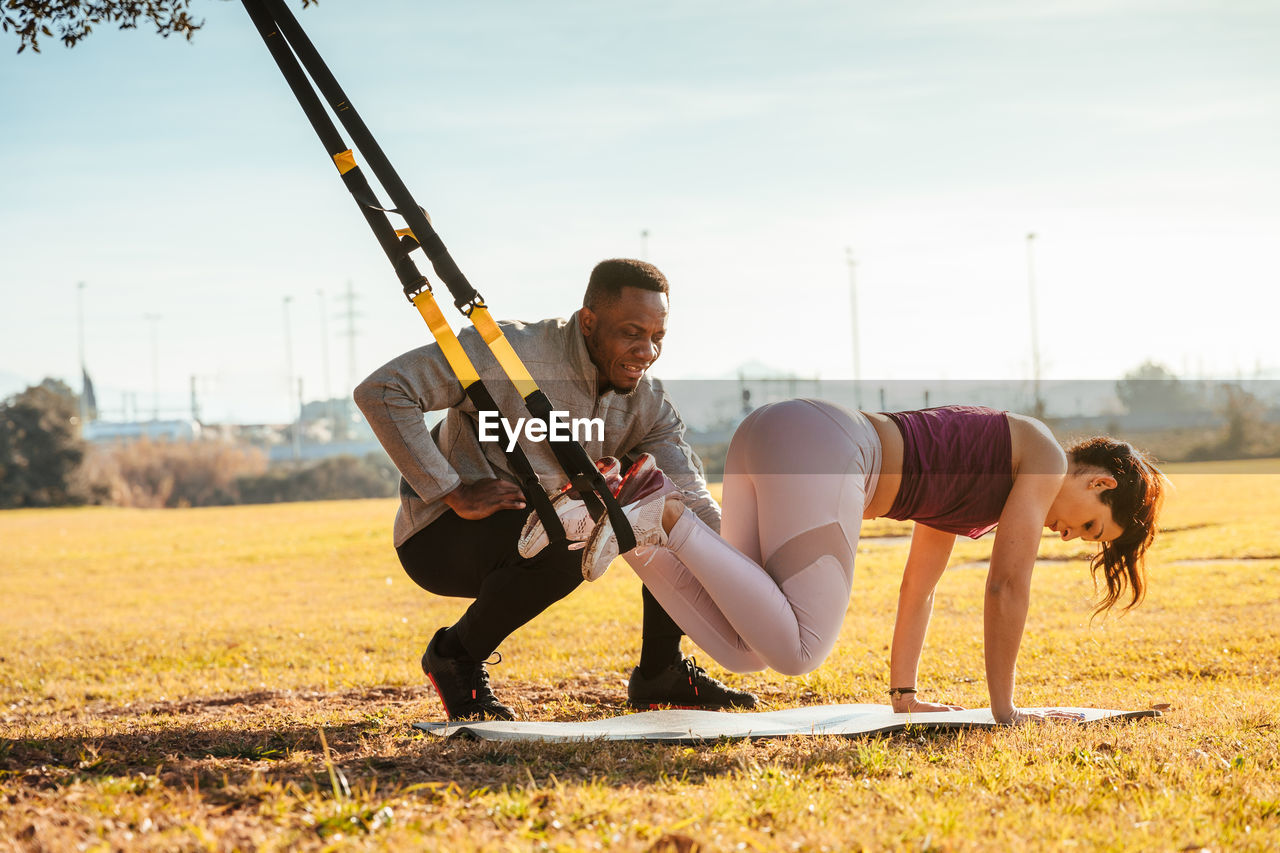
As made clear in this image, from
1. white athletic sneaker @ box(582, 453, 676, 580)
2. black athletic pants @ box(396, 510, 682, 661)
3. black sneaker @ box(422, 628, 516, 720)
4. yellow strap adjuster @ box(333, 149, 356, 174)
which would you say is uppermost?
yellow strap adjuster @ box(333, 149, 356, 174)

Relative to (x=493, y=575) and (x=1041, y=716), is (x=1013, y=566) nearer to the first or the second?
(x=1041, y=716)

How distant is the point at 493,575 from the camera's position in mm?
4926

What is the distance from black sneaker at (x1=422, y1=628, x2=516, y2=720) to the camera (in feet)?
15.6

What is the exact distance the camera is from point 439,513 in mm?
5039

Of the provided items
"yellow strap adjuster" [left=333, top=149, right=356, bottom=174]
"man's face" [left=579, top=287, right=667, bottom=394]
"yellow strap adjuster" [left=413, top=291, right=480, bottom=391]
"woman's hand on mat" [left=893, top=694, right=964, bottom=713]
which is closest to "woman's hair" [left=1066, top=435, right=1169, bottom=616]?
"woman's hand on mat" [left=893, top=694, right=964, bottom=713]

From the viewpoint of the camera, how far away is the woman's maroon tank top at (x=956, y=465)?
435 centimetres

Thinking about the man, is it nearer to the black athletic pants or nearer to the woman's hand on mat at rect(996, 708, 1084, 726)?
the black athletic pants

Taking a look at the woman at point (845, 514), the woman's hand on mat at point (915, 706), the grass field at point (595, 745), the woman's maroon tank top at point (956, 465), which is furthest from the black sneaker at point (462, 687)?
the woman's maroon tank top at point (956, 465)

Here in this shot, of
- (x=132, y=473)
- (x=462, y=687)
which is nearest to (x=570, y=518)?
(x=462, y=687)

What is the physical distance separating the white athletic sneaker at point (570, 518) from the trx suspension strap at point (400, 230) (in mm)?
73

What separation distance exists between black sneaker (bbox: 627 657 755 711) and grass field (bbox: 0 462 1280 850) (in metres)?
0.18

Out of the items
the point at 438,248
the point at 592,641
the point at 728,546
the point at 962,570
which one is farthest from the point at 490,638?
the point at 962,570

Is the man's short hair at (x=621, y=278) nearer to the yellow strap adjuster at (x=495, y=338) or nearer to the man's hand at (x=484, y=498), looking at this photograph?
the yellow strap adjuster at (x=495, y=338)

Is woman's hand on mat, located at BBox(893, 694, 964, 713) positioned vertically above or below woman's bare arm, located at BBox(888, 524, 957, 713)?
A: below
